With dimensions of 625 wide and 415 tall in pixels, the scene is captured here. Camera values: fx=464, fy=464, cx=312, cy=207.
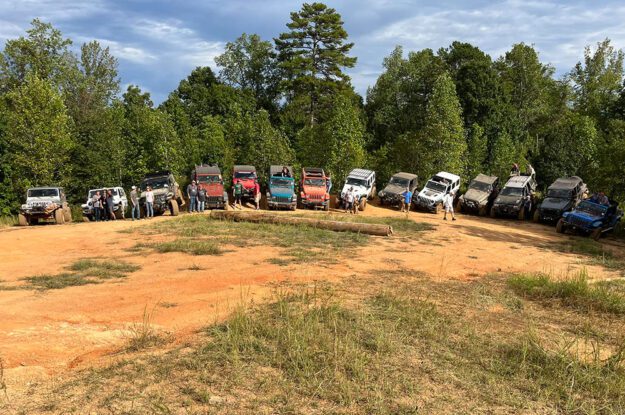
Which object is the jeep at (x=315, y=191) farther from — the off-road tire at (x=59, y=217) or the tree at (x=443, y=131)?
the off-road tire at (x=59, y=217)

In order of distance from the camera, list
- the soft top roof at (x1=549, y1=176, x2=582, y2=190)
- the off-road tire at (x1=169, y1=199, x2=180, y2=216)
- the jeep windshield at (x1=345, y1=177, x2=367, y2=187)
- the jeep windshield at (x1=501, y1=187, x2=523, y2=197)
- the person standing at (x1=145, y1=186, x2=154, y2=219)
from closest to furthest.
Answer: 1. the person standing at (x1=145, y1=186, x2=154, y2=219)
2. the off-road tire at (x1=169, y1=199, x2=180, y2=216)
3. the soft top roof at (x1=549, y1=176, x2=582, y2=190)
4. the jeep windshield at (x1=501, y1=187, x2=523, y2=197)
5. the jeep windshield at (x1=345, y1=177, x2=367, y2=187)

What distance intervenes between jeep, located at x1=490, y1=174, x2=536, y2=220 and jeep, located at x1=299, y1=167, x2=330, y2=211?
9.77 meters

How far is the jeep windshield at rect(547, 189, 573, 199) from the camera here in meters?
25.3

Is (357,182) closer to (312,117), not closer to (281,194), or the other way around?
(281,194)

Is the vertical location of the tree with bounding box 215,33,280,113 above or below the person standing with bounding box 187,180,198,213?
above

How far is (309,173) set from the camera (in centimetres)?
2861

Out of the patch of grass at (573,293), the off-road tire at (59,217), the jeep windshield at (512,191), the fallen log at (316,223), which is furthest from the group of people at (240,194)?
the patch of grass at (573,293)

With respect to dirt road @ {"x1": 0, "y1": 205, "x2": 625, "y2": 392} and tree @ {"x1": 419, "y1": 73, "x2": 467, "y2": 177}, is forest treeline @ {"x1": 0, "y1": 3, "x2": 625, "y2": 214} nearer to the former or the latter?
tree @ {"x1": 419, "y1": 73, "x2": 467, "y2": 177}

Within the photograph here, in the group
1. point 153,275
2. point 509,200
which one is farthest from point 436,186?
point 153,275

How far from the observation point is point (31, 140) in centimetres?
2850

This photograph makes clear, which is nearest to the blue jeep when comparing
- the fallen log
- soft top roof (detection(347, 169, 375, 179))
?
the fallen log

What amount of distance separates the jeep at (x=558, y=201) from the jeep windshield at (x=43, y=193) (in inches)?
1004

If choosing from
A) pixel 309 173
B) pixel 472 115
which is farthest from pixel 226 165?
pixel 472 115

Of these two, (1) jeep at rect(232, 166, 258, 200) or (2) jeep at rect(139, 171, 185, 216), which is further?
(1) jeep at rect(232, 166, 258, 200)
